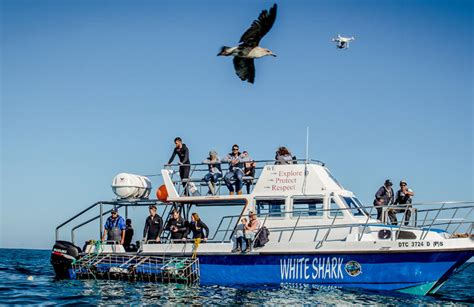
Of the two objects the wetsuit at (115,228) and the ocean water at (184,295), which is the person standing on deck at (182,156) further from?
the ocean water at (184,295)

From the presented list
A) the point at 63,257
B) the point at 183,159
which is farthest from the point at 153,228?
the point at 63,257

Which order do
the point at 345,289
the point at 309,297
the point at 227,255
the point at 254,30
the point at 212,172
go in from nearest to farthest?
the point at 254,30 < the point at 309,297 < the point at 345,289 < the point at 227,255 < the point at 212,172

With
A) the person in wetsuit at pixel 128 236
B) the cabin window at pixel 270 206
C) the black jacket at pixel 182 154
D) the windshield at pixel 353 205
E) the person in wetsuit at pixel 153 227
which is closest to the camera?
the windshield at pixel 353 205

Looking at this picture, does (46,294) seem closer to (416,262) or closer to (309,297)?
(309,297)

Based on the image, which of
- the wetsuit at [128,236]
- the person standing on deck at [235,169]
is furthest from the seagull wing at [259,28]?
the wetsuit at [128,236]

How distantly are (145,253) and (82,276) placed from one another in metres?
1.97

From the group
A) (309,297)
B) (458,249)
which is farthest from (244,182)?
(458,249)

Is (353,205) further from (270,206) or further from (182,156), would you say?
(182,156)

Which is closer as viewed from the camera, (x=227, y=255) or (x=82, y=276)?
(x=227, y=255)

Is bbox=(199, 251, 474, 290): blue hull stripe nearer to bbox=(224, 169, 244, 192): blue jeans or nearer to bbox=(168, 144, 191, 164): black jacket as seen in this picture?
bbox=(224, 169, 244, 192): blue jeans

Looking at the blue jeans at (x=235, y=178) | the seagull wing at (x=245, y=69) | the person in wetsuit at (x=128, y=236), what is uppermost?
the seagull wing at (x=245, y=69)

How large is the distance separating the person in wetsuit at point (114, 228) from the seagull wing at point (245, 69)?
7341mm

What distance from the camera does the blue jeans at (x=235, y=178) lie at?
1845 cm

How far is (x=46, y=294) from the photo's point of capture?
15.7 metres
